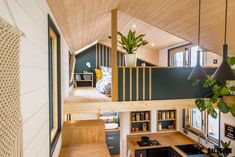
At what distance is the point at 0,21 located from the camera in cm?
70

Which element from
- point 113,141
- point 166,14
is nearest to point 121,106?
point 166,14

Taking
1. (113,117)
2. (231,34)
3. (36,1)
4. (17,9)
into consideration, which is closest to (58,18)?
(36,1)

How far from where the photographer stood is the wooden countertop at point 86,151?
2.66m

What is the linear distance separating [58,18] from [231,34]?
286 cm

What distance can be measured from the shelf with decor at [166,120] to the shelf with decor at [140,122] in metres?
0.33

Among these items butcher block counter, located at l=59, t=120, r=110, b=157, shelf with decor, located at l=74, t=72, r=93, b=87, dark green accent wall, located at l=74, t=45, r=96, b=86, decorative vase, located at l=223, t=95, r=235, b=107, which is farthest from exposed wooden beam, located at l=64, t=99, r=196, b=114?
dark green accent wall, located at l=74, t=45, r=96, b=86

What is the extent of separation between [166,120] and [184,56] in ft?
7.50

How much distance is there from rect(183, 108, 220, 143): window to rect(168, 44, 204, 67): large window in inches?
64.2

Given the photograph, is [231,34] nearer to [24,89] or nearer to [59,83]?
[59,83]

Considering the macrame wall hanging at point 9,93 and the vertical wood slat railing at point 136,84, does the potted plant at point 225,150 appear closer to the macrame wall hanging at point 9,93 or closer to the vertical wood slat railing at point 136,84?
the vertical wood slat railing at point 136,84

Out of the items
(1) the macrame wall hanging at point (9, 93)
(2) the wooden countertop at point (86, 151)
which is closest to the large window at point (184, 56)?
(2) the wooden countertop at point (86, 151)

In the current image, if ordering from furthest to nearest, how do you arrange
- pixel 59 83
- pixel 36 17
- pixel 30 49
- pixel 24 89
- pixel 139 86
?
pixel 139 86
pixel 59 83
pixel 36 17
pixel 30 49
pixel 24 89

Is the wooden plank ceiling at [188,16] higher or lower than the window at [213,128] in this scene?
higher

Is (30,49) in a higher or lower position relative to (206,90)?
higher
